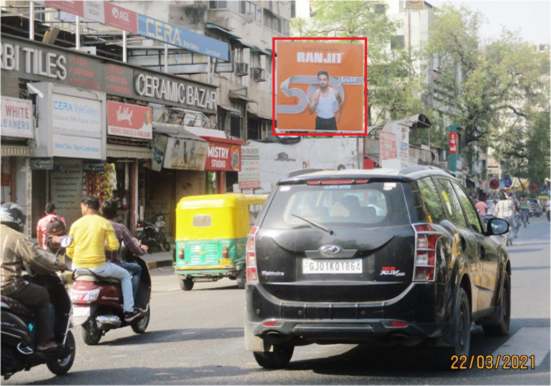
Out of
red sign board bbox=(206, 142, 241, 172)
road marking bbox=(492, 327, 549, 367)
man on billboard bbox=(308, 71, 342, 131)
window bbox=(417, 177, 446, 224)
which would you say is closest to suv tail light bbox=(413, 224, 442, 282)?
window bbox=(417, 177, 446, 224)

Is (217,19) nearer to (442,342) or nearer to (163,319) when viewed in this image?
(163,319)

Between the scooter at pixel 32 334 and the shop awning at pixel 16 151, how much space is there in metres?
14.2

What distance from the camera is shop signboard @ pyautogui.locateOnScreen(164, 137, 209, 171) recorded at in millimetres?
29469

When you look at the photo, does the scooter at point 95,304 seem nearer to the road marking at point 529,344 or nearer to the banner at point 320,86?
the road marking at point 529,344

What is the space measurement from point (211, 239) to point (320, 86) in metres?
22.4

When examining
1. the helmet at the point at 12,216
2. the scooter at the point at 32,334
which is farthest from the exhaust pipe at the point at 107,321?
the helmet at the point at 12,216

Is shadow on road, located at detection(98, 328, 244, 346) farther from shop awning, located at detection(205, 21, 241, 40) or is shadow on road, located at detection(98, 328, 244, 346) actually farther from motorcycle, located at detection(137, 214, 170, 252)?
shop awning, located at detection(205, 21, 241, 40)

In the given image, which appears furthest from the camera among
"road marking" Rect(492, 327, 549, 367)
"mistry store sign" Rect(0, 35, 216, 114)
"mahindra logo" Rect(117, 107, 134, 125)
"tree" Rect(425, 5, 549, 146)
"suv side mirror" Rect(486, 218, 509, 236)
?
"tree" Rect(425, 5, 549, 146)

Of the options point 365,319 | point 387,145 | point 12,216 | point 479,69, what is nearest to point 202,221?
point 12,216

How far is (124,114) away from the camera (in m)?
26.7

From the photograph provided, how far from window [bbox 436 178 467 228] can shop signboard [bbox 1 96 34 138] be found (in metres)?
14.4

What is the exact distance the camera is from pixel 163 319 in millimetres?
12352

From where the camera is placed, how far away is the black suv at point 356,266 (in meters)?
7.02

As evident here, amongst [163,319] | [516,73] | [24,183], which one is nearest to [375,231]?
[163,319]
